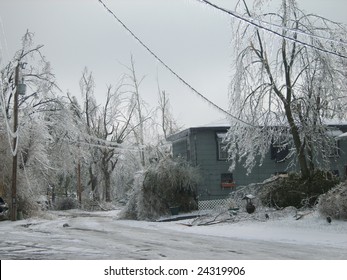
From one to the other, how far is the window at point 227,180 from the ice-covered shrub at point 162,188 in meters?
3.14

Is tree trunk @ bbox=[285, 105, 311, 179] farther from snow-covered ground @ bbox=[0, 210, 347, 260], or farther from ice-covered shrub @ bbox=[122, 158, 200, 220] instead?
ice-covered shrub @ bbox=[122, 158, 200, 220]

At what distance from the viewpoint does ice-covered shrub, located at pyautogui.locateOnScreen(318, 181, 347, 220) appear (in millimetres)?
13379

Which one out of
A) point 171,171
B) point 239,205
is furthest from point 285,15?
point 171,171

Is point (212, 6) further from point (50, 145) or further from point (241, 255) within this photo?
point (50, 145)

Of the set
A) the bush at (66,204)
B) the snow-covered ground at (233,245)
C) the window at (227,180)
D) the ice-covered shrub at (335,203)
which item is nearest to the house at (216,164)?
the window at (227,180)

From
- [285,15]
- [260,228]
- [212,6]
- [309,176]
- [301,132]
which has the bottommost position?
[260,228]

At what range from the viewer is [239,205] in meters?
19.0

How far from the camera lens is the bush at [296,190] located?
668 inches

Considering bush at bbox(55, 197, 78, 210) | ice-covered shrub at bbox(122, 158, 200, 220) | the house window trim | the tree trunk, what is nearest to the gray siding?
the house window trim

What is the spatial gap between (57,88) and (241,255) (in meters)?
23.2

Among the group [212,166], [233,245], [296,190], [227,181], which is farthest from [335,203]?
[227,181]

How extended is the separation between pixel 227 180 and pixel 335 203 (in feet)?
43.2

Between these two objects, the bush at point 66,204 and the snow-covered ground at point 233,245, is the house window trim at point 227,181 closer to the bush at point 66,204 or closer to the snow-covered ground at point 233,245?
the snow-covered ground at point 233,245

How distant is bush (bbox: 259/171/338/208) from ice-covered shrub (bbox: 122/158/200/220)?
6.11 m
